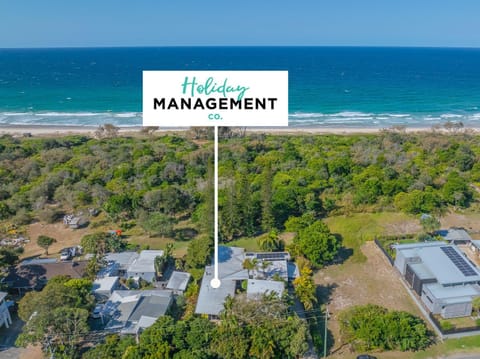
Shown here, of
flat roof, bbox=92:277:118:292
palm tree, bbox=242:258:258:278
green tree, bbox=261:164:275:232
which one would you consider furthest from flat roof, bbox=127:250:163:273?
green tree, bbox=261:164:275:232

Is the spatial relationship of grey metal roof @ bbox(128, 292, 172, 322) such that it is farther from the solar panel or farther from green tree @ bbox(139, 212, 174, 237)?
the solar panel

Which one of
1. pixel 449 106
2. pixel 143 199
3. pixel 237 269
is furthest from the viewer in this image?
pixel 449 106

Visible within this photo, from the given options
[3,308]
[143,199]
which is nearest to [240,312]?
[3,308]

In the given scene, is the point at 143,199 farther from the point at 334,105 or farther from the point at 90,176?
the point at 334,105

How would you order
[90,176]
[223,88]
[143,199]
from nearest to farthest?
[223,88], [143,199], [90,176]

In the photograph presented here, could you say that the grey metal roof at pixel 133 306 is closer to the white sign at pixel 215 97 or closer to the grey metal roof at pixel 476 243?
the white sign at pixel 215 97

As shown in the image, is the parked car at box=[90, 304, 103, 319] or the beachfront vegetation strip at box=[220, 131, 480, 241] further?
the beachfront vegetation strip at box=[220, 131, 480, 241]

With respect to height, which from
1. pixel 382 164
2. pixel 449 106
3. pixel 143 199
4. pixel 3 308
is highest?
pixel 449 106
